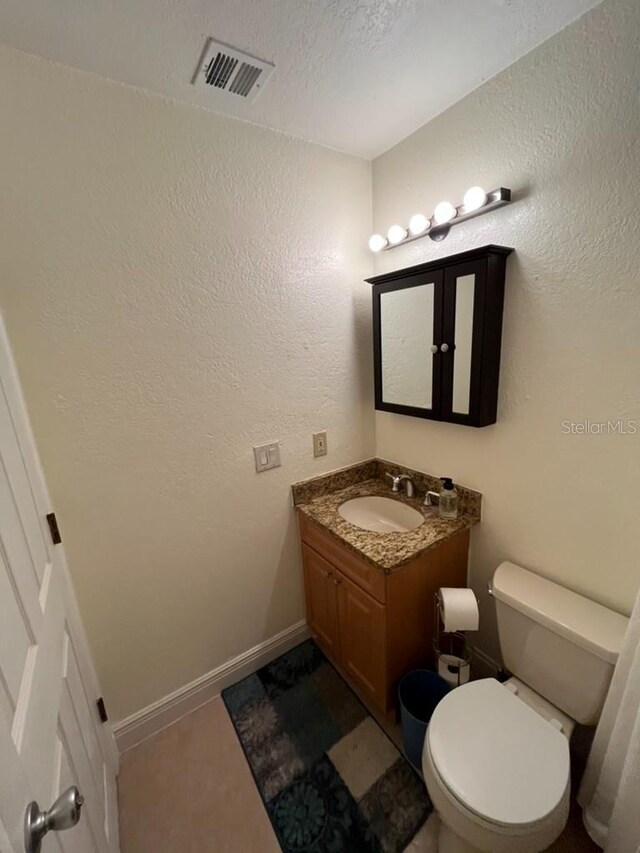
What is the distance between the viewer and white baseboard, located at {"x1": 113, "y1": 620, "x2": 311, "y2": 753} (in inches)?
55.4

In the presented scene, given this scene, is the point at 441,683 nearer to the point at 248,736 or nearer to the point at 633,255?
the point at 248,736

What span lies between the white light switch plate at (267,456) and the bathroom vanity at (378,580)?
0.17 metres

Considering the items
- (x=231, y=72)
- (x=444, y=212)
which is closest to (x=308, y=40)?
(x=231, y=72)

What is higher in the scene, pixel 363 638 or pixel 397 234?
pixel 397 234

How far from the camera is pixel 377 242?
1.57m

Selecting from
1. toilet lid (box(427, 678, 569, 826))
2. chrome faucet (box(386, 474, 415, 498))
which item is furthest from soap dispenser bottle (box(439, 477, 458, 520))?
toilet lid (box(427, 678, 569, 826))

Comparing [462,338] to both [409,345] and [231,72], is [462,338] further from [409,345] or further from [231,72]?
[231,72]

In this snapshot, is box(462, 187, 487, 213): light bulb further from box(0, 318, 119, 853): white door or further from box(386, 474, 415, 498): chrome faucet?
box(0, 318, 119, 853): white door

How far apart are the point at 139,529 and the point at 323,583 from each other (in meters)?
0.81

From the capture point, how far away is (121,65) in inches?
40.0

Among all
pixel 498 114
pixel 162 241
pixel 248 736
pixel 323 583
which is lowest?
pixel 248 736

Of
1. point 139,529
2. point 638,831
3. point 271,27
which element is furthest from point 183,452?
point 638,831

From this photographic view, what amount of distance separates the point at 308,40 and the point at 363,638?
1977mm

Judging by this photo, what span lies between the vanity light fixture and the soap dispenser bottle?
994 mm
